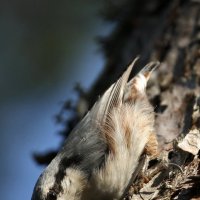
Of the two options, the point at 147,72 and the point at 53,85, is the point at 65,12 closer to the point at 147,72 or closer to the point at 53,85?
the point at 53,85

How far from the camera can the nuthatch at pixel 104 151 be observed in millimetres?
3057

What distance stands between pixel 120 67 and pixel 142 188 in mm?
1580

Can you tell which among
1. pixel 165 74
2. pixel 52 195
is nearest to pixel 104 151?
pixel 52 195

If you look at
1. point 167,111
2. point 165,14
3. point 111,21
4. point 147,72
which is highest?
Result: point 111,21

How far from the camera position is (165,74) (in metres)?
3.70

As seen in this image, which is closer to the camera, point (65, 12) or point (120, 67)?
point (120, 67)

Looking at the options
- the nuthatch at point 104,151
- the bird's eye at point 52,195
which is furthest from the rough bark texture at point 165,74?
the bird's eye at point 52,195

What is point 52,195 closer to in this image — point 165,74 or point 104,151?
point 104,151

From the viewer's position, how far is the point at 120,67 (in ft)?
14.2

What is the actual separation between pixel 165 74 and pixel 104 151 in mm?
801

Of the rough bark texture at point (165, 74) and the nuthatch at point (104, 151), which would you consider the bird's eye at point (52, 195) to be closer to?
the nuthatch at point (104, 151)

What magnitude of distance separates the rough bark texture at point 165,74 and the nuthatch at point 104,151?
0.09m

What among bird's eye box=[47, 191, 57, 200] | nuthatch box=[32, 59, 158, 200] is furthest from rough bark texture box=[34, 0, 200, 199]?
bird's eye box=[47, 191, 57, 200]

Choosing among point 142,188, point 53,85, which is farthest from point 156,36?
point 53,85
